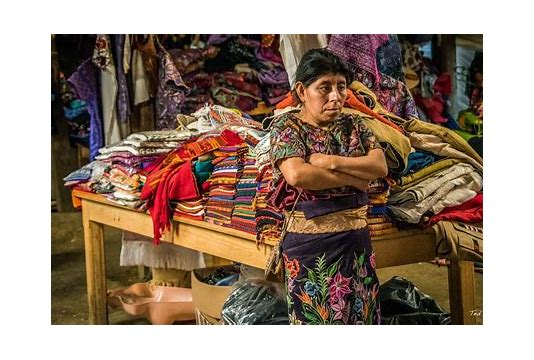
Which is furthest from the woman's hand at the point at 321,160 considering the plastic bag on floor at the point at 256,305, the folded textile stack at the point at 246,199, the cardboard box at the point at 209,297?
the cardboard box at the point at 209,297

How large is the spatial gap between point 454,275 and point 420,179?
1.48 feet

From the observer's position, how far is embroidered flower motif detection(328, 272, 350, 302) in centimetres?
270

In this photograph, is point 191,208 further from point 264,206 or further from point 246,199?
point 264,206

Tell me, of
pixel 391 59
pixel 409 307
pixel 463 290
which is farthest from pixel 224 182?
pixel 463 290

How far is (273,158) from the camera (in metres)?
2.72

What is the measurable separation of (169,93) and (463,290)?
147 cm

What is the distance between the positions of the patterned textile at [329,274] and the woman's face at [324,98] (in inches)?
11.0

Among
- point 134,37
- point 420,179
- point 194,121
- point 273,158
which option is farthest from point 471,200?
point 134,37

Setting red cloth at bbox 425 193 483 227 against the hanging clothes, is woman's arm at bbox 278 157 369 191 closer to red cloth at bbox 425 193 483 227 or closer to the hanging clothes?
red cloth at bbox 425 193 483 227

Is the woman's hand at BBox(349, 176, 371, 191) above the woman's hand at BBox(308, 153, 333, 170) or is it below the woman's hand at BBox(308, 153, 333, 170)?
below

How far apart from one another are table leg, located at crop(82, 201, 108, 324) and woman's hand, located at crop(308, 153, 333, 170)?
4.08 ft

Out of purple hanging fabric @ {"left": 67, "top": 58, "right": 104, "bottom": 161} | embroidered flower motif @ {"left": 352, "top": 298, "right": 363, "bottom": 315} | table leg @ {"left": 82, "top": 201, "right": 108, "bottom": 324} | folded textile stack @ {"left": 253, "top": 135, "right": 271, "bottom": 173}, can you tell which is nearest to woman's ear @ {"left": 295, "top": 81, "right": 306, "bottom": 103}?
folded textile stack @ {"left": 253, "top": 135, "right": 271, "bottom": 173}

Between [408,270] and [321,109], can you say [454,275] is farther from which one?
[321,109]

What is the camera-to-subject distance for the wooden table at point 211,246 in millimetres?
2887
